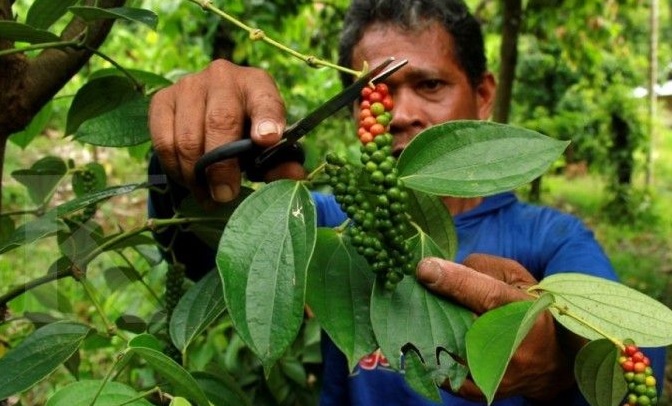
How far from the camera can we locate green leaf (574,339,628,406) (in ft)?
1.47

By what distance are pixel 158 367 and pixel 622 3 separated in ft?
9.60

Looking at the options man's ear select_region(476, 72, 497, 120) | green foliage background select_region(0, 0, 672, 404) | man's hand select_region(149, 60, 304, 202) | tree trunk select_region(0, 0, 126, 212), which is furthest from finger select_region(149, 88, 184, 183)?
man's ear select_region(476, 72, 497, 120)

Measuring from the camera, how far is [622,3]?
2.90 metres

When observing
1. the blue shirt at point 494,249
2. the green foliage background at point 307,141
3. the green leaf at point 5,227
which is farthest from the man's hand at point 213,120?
the blue shirt at point 494,249

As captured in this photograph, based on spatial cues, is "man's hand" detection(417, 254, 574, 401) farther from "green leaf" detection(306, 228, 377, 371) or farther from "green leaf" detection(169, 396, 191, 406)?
"green leaf" detection(169, 396, 191, 406)

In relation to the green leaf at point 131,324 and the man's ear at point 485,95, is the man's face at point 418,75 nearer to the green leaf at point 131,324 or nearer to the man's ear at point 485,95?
the man's ear at point 485,95

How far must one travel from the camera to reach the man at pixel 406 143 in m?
0.49

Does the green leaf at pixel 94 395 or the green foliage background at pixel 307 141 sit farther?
the green foliage background at pixel 307 141

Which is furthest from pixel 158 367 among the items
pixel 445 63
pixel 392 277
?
pixel 445 63

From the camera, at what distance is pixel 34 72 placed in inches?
24.4

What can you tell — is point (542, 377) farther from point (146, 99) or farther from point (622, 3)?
point (622, 3)

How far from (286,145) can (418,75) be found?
1.67ft

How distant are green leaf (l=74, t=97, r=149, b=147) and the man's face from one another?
383 mm

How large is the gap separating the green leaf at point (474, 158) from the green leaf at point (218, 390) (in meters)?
0.23
